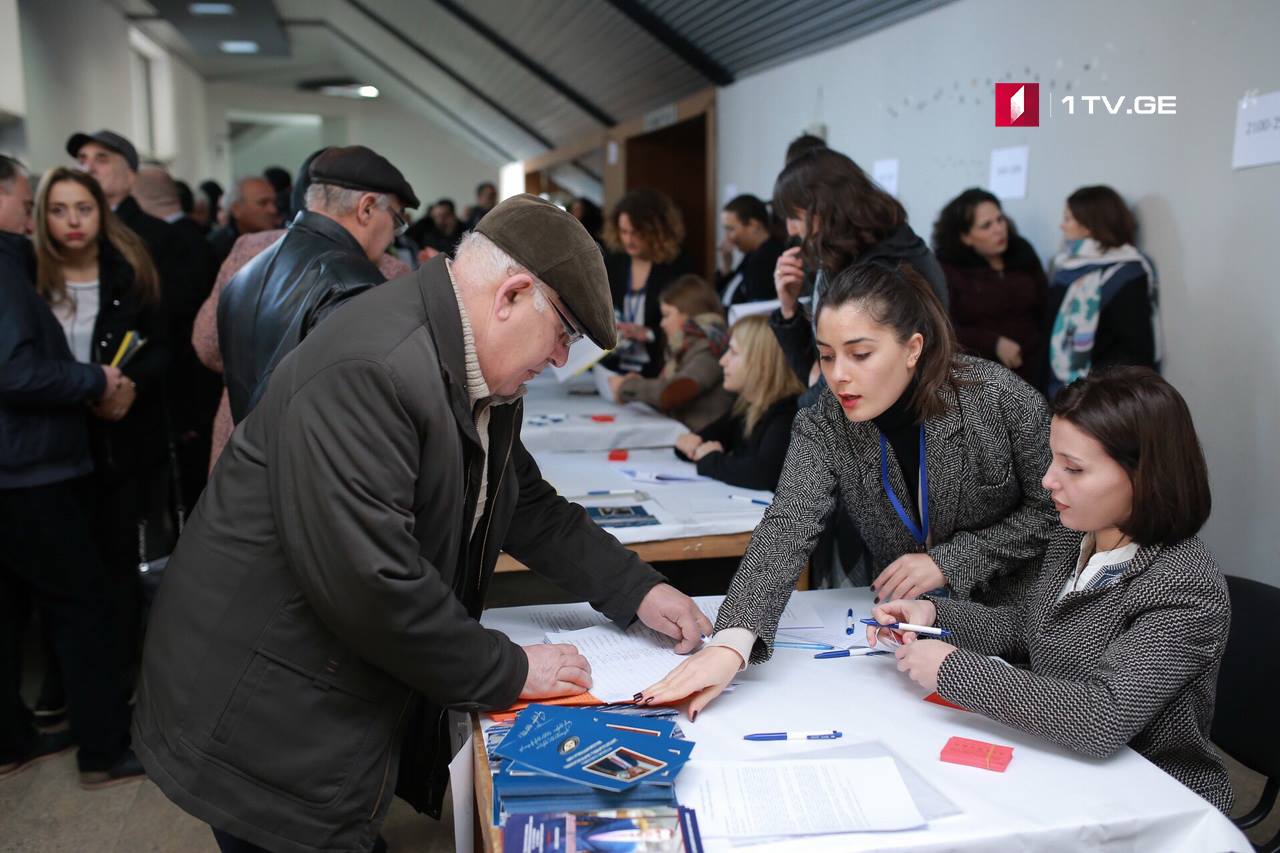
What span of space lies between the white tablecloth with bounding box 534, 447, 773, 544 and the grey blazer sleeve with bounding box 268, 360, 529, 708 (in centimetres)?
112

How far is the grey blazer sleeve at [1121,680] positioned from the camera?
130 centimetres

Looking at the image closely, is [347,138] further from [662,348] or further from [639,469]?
[639,469]

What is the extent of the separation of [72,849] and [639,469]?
70.6 inches

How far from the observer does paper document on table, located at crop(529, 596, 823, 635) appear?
183 cm

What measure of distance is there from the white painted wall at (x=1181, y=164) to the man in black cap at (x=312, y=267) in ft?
7.84

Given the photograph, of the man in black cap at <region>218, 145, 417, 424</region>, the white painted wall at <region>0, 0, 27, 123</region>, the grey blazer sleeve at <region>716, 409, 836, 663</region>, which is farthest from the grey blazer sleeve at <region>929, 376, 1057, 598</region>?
the white painted wall at <region>0, 0, 27, 123</region>

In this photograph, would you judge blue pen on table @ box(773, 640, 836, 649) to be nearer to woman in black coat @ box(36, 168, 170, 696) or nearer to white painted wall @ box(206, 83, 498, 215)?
woman in black coat @ box(36, 168, 170, 696)

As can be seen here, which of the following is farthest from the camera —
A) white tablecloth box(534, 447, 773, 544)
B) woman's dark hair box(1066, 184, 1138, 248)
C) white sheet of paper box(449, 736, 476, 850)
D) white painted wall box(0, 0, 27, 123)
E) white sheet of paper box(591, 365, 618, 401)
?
white painted wall box(0, 0, 27, 123)

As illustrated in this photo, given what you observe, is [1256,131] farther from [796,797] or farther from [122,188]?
[122,188]

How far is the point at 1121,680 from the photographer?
1.32 meters

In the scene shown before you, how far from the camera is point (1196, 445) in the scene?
1.43 metres

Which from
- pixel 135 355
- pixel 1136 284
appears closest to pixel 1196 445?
pixel 1136 284

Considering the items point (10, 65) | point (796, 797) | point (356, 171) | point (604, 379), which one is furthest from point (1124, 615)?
point (10, 65)

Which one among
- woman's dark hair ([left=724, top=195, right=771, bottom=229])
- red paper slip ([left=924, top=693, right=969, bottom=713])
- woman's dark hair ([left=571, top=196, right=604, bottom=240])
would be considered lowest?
red paper slip ([left=924, top=693, right=969, bottom=713])
